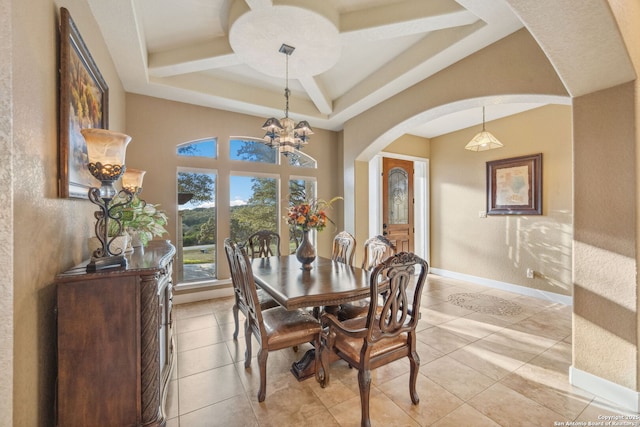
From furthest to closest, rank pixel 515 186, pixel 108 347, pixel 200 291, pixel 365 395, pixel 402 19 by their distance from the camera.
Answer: pixel 515 186
pixel 200 291
pixel 402 19
pixel 365 395
pixel 108 347

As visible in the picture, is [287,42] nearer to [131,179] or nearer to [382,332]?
[131,179]

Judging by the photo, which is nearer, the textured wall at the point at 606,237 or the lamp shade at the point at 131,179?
the textured wall at the point at 606,237

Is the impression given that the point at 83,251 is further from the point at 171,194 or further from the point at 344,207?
the point at 344,207

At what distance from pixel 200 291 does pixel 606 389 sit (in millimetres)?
4495

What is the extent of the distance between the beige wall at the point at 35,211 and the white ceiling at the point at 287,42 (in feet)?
3.70

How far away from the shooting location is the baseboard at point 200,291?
13.0 ft

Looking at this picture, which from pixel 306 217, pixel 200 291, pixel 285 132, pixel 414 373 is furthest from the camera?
pixel 200 291

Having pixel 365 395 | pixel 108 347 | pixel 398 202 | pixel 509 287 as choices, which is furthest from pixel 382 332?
pixel 398 202

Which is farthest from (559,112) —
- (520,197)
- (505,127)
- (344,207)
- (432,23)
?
(344,207)

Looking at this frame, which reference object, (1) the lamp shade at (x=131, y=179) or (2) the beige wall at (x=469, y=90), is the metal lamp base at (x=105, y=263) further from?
(2) the beige wall at (x=469, y=90)

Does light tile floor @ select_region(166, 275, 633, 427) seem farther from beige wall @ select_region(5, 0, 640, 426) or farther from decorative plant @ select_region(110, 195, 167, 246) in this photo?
decorative plant @ select_region(110, 195, 167, 246)

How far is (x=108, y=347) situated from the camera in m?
1.38

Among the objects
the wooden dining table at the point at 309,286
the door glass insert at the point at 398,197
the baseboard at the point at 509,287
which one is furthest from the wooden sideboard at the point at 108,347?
the baseboard at the point at 509,287

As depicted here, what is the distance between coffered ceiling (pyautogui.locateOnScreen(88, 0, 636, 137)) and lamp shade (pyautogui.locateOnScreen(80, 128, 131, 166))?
4.48 ft
